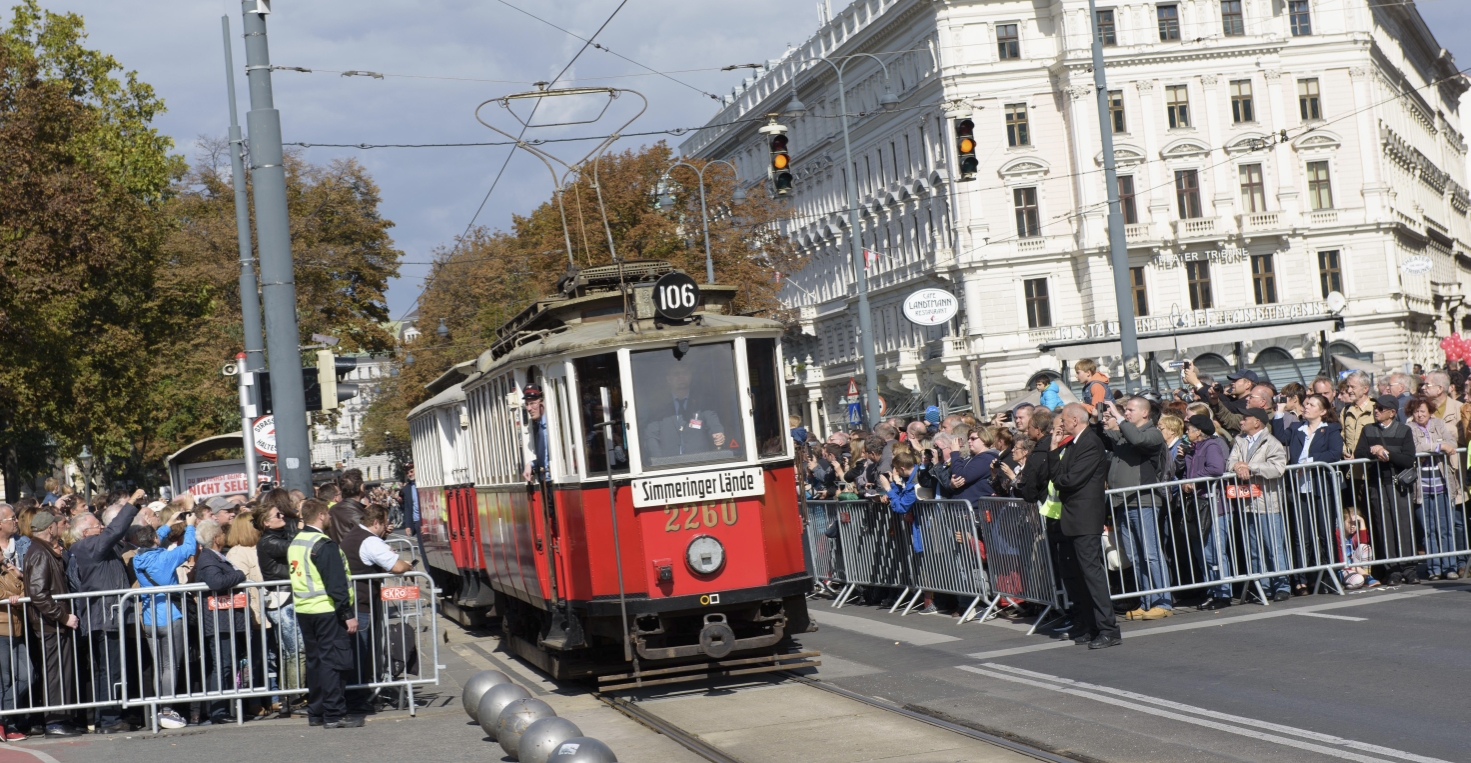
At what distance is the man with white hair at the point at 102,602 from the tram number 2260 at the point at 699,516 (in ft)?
12.7

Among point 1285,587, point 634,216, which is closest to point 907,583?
point 1285,587

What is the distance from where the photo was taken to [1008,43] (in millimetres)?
68938

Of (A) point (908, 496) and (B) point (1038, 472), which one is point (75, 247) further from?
(B) point (1038, 472)

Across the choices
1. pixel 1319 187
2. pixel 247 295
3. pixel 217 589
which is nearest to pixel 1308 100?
pixel 1319 187

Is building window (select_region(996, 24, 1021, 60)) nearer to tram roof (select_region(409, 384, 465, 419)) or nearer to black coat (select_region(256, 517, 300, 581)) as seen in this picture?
tram roof (select_region(409, 384, 465, 419))

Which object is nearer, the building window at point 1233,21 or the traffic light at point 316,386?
the traffic light at point 316,386

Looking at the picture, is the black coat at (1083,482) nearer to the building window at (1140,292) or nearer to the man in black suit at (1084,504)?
the man in black suit at (1084,504)

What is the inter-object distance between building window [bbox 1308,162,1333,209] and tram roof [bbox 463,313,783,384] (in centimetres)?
6152

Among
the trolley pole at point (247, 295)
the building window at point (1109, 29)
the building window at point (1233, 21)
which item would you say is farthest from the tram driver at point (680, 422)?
the building window at point (1233, 21)

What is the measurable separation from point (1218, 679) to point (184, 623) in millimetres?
6896

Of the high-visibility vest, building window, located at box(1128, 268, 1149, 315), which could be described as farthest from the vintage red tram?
building window, located at box(1128, 268, 1149, 315)

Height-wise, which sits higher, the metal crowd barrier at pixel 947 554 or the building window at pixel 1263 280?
the building window at pixel 1263 280

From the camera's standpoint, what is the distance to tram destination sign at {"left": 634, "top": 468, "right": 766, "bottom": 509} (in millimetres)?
11695

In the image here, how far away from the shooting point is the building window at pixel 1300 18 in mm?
69250
